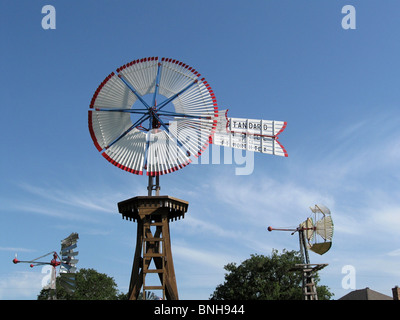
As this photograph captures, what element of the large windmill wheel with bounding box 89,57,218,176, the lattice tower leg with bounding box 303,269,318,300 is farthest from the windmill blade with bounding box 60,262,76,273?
the lattice tower leg with bounding box 303,269,318,300

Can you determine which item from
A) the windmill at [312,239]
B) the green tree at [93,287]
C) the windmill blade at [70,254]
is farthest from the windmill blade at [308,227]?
the green tree at [93,287]

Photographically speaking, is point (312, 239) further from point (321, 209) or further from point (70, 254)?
point (70, 254)

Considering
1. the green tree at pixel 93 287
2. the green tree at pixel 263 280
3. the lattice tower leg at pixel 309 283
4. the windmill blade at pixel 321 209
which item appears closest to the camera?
the lattice tower leg at pixel 309 283

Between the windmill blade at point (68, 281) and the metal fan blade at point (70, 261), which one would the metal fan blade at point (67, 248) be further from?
the windmill blade at point (68, 281)

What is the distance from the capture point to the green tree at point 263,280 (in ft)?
151

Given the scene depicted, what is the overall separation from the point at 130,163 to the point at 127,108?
308 centimetres

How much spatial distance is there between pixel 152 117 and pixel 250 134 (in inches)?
216

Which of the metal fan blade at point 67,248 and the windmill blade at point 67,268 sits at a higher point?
the metal fan blade at point 67,248

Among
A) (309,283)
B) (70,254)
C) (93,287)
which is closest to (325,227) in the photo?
(309,283)

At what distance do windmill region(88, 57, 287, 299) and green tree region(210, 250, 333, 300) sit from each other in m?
26.0
